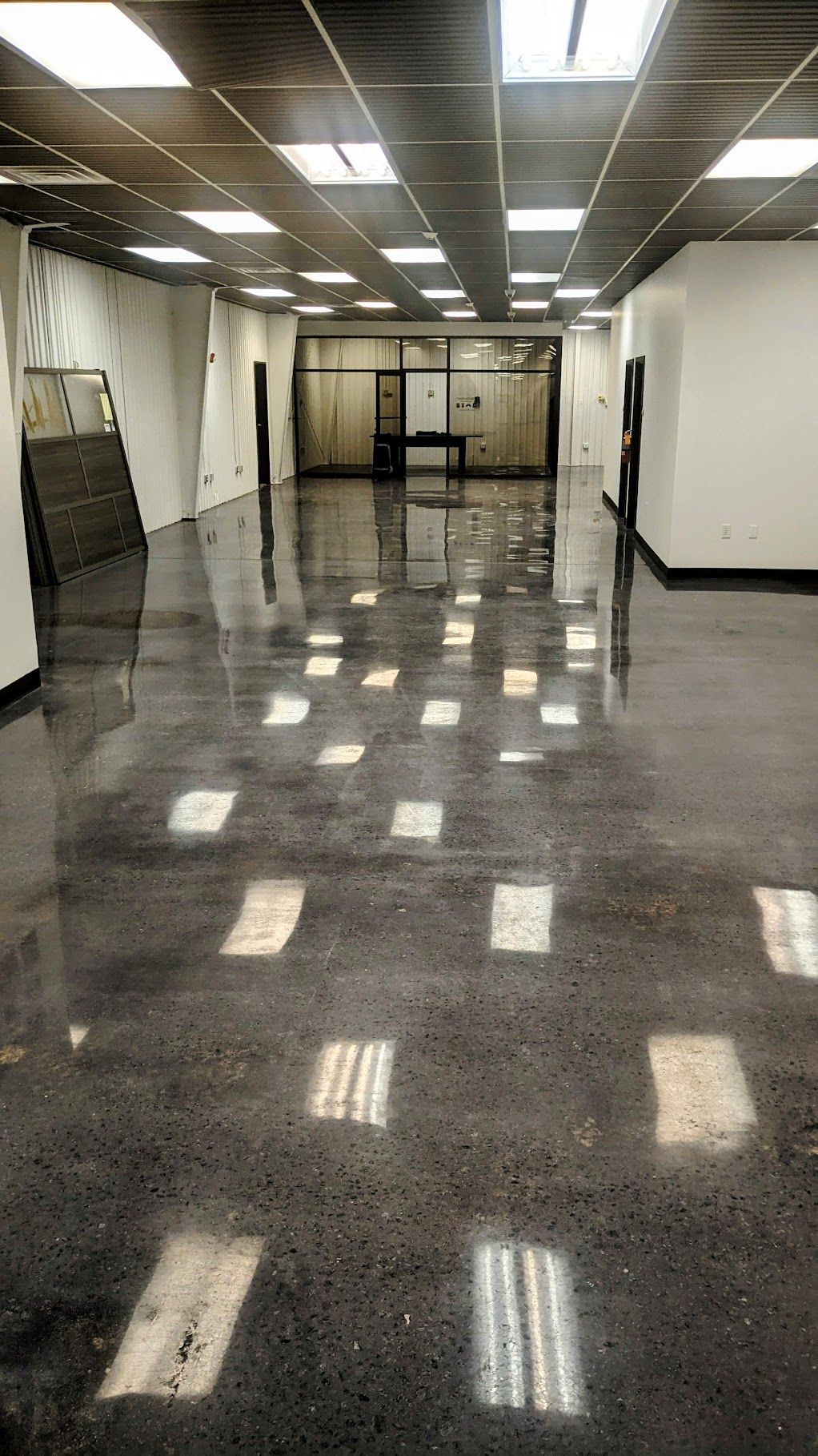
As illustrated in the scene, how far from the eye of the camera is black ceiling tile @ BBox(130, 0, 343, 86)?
4527 millimetres

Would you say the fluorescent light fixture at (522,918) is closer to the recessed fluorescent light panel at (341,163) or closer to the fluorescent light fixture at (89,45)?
the fluorescent light fixture at (89,45)

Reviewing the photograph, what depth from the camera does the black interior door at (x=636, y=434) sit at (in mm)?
14719

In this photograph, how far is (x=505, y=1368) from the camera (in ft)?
7.43

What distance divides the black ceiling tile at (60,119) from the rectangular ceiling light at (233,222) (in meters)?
2.79

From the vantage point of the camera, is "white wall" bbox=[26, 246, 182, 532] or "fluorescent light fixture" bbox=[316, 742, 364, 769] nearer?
"fluorescent light fixture" bbox=[316, 742, 364, 769]

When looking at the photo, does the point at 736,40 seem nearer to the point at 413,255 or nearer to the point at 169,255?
the point at 413,255

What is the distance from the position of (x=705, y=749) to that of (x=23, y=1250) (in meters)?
4.50

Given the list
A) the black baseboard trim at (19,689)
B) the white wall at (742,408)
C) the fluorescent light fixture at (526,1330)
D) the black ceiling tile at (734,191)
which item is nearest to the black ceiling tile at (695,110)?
the black ceiling tile at (734,191)

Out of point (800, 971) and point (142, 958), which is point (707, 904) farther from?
point (142, 958)

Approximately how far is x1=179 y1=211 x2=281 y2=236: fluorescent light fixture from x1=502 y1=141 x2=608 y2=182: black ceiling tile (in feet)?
9.84

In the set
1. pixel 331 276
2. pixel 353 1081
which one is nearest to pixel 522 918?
pixel 353 1081

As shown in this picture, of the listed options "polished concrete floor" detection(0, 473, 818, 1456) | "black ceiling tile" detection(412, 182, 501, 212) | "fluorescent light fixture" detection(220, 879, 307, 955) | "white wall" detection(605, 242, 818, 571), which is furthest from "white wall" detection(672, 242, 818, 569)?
"fluorescent light fixture" detection(220, 879, 307, 955)

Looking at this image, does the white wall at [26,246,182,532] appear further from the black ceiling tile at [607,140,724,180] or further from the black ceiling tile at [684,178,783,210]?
the black ceiling tile at [684,178,783,210]

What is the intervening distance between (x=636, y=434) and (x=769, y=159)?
7815 millimetres
